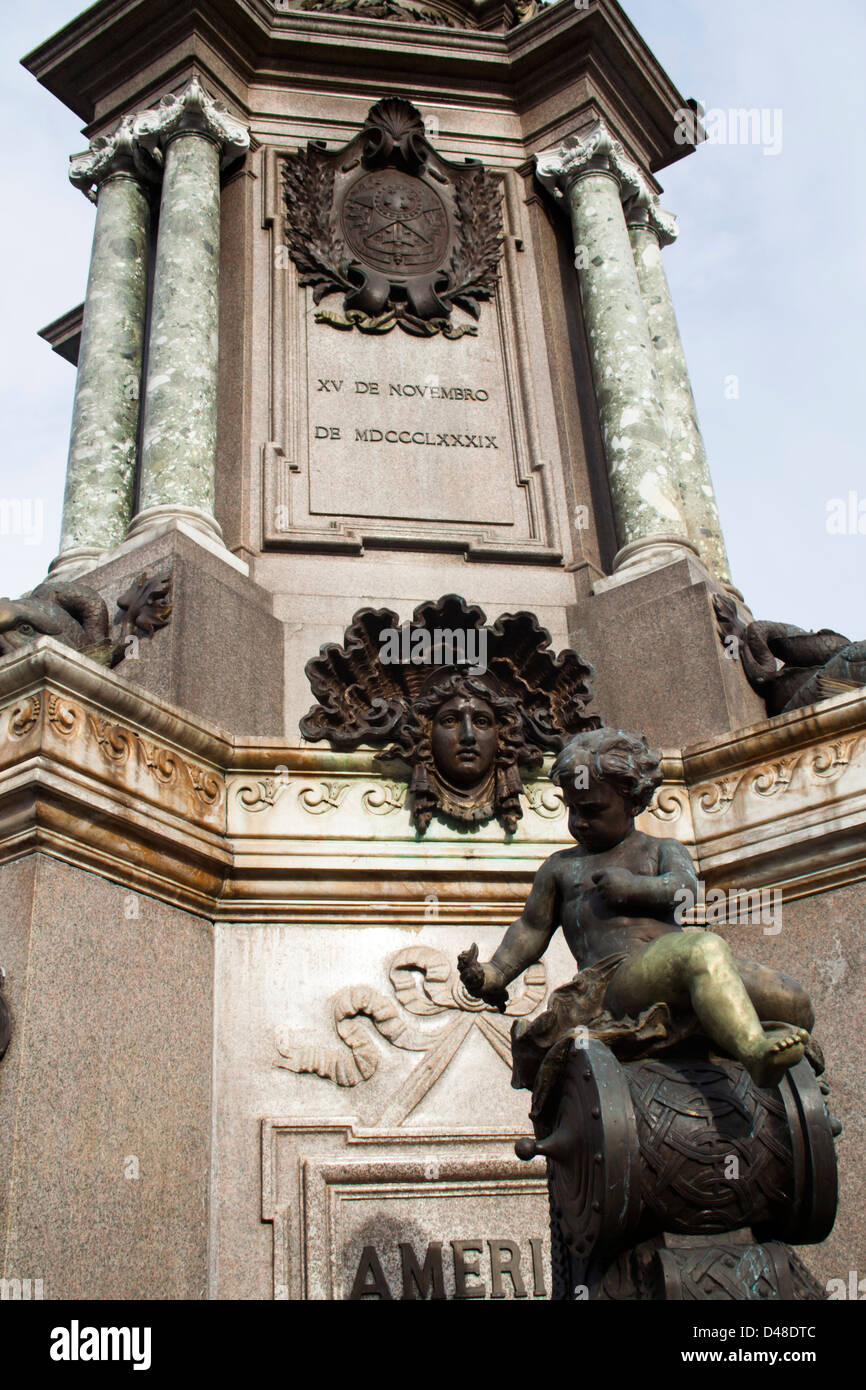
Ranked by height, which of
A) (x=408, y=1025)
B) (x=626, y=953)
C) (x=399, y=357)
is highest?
(x=399, y=357)

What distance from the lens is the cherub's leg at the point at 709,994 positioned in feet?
13.3

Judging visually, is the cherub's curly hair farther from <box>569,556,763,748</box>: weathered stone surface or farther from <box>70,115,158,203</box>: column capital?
<box>70,115,158,203</box>: column capital

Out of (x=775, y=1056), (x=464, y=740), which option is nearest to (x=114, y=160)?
(x=464, y=740)

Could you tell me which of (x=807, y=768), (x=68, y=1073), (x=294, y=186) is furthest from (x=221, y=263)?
(x=68, y=1073)

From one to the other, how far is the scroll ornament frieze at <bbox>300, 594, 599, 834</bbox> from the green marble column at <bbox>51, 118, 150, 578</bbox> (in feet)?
10.5

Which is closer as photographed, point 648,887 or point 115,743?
point 648,887

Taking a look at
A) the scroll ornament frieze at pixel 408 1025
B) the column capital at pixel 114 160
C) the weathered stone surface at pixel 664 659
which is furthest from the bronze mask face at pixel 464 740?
the column capital at pixel 114 160

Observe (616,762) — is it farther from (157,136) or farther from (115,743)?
(157,136)

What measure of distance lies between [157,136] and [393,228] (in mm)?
2343

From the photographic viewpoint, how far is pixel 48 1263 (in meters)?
5.80

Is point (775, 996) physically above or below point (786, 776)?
below

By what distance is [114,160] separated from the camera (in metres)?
12.9

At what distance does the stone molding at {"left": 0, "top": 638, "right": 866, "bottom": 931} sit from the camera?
712 cm

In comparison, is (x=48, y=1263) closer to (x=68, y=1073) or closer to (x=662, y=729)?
(x=68, y=1073)
